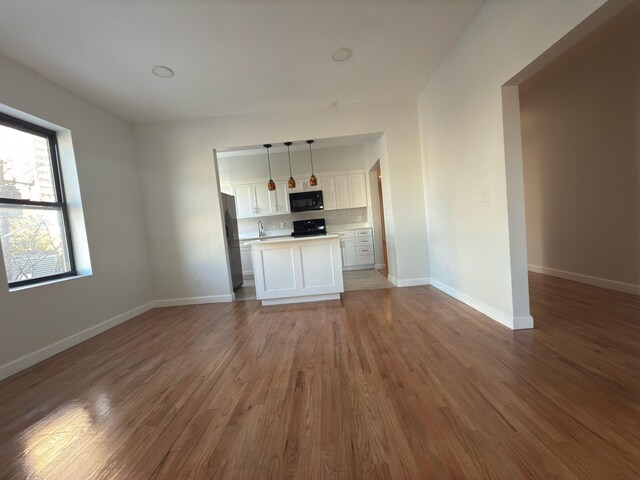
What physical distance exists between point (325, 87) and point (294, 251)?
2111 millimetres

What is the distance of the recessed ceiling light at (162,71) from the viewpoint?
2.75 meters

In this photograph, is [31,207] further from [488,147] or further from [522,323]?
[522,323]

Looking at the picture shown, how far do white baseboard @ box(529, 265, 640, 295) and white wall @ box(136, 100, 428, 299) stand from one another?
6.10 ft

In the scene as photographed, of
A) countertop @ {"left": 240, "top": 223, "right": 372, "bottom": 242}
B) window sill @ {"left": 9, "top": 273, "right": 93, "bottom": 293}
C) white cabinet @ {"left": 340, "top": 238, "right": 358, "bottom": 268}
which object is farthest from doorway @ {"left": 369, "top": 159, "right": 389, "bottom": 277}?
window sill @ {"left": 9, "top": 273, "right": 93, "bottom": 293}

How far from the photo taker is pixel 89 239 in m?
3.20

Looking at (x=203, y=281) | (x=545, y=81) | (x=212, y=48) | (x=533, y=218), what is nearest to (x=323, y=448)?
(x=212, y=48)

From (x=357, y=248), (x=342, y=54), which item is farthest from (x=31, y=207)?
(x=357, y=248)

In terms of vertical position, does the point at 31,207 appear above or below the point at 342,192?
below

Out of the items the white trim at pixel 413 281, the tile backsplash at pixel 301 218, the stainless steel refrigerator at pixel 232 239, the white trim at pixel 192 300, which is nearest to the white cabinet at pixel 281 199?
the tile backsplash at pixel 301 218

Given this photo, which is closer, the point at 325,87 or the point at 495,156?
the point at 495,156

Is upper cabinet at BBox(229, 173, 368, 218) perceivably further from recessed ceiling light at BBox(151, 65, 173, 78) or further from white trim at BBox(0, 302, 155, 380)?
recessed ceiling light at BBox(151, 65, 173, 78)

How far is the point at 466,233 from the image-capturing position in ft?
9.74

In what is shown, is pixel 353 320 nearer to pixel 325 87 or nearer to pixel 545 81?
pixel 325 87

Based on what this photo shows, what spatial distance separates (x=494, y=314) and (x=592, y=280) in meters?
1.97
